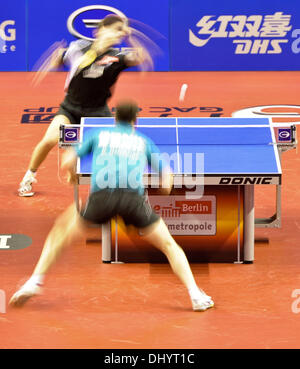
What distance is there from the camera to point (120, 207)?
6.49 metres

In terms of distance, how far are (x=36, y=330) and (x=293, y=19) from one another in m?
9.69

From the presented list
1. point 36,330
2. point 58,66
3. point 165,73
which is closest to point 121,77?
point 165,73

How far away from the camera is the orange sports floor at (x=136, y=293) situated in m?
6.07

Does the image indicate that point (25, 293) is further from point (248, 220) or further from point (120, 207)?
point (248, 220)

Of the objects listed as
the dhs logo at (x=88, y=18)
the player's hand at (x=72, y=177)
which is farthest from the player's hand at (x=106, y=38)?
the dhs logo at (x=88, y=18)

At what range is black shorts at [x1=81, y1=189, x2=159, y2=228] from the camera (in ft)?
21.3

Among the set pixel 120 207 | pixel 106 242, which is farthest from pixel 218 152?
pixel 120 207

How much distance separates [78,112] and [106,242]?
164cm

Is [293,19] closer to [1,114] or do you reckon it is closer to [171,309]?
[1,114]

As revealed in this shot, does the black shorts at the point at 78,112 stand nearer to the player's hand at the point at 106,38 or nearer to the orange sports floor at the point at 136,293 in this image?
the player's hand at the point at 106,38

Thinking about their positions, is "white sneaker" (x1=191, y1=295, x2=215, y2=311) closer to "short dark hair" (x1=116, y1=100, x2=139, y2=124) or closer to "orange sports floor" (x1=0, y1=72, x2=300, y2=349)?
"orange sports floor" (x1=0, y1=72, x2=300, y2=349)

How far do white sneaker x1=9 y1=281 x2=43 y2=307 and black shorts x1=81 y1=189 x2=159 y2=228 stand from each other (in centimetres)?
63

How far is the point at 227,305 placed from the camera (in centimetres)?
Result: 666

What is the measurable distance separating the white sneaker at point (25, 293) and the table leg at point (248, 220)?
185 cm
